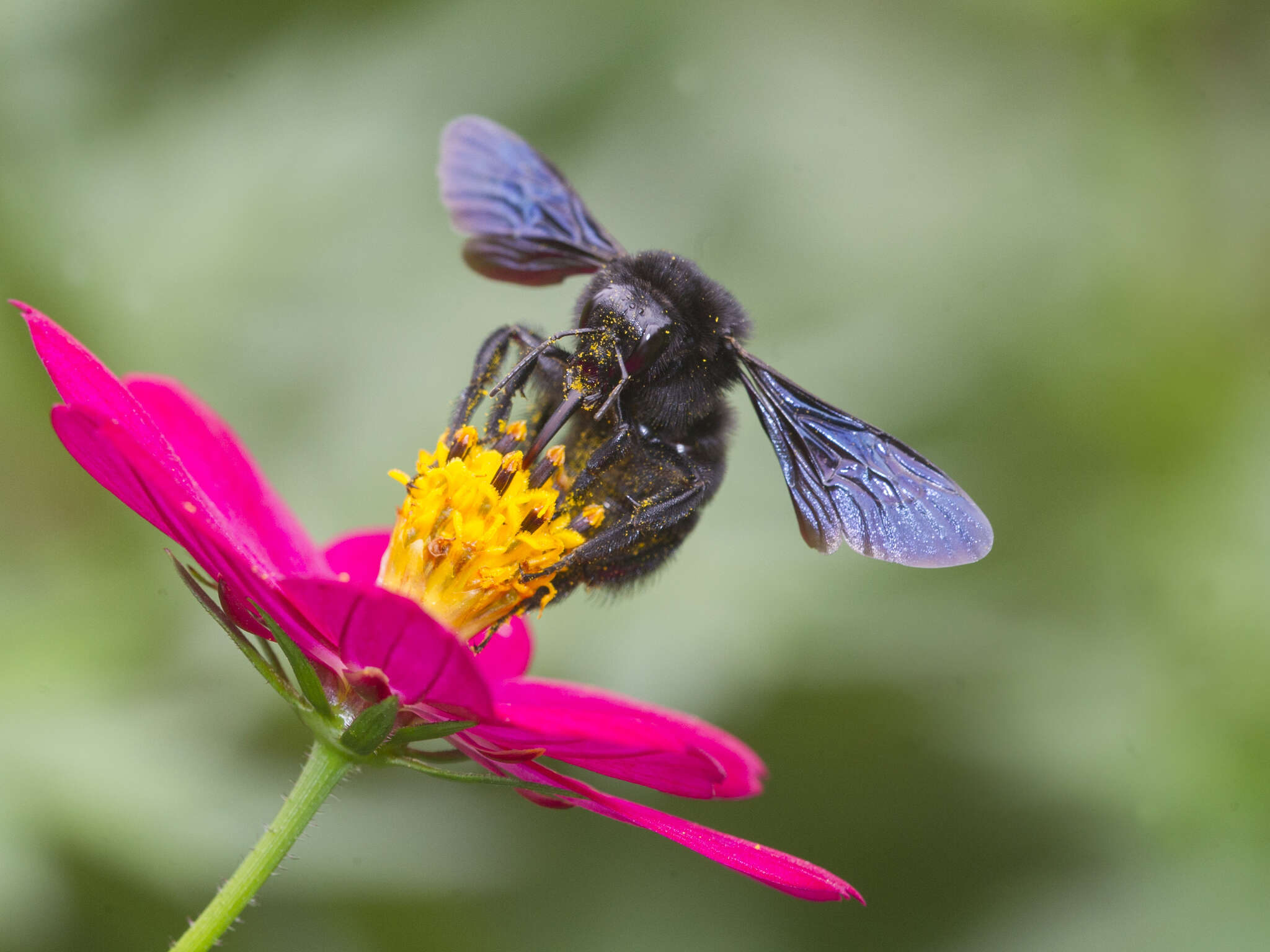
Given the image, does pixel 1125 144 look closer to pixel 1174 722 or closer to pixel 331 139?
pixel 1174 722

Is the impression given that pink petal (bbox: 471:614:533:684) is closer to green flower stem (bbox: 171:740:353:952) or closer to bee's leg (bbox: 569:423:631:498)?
bee's leg (bbox: 569:423:631:498)

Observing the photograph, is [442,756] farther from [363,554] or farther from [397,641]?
[363,554]

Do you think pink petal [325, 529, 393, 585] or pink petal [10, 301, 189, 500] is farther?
pink petal [325, 529, 393, 585]

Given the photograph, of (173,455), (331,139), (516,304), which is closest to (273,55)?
(331,139)

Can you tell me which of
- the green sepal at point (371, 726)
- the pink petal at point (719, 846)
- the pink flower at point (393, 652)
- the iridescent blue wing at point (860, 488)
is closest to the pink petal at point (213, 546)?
the pink flower at point (393, 652)

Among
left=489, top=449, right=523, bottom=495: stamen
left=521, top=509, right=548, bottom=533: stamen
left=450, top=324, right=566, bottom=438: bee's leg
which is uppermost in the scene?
left=450, top=324, right=566, bottom=438: bee's leg

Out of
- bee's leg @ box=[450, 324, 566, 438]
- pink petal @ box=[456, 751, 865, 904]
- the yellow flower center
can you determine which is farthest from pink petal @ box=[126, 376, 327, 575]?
pink petal @ box=[456, 751, 865, 904]
